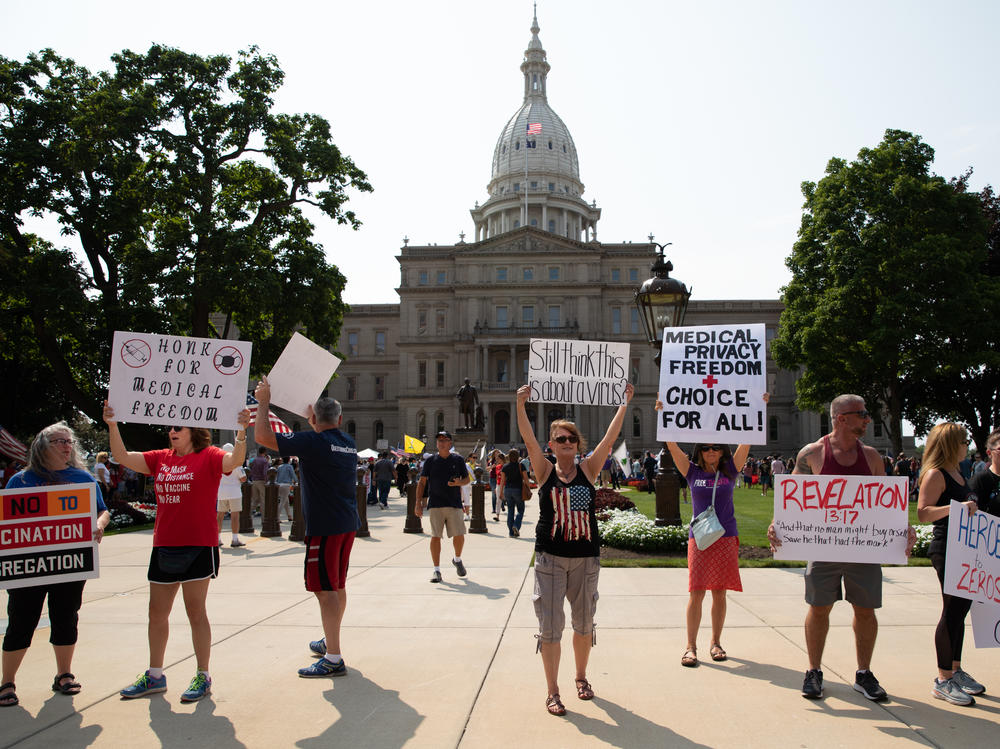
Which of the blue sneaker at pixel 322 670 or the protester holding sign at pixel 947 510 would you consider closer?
the protester holding sign at pixel 947 510

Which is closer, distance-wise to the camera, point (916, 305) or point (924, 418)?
point (916, 305)

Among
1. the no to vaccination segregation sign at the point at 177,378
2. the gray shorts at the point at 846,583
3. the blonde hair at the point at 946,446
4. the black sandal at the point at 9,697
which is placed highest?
the no to vaccination segregation sign at the point at 177,378

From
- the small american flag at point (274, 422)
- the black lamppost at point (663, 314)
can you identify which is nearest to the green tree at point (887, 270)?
the black lamppost at point (663, 314)

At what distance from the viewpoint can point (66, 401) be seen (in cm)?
3841

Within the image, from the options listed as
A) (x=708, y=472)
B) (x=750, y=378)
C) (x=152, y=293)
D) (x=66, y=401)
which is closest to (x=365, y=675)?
(x=708, y=472)

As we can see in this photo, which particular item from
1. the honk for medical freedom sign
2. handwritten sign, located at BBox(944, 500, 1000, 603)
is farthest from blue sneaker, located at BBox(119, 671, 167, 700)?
handwritten sign, located at BBox(944, 500, 1000, 603)

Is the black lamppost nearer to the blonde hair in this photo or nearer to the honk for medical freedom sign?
the blonde hair

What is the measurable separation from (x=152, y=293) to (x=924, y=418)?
3875cm

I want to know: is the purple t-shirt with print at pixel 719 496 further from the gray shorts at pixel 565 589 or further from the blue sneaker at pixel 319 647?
the blue sneaker at pixel 319 647

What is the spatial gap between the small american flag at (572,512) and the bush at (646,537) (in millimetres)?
7235

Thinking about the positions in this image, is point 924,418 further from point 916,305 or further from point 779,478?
point 779,478

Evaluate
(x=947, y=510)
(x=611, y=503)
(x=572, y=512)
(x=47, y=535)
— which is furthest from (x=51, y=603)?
(x=611, y=503)

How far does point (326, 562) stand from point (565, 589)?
1901 millimetres

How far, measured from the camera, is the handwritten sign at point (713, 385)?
256 inches
